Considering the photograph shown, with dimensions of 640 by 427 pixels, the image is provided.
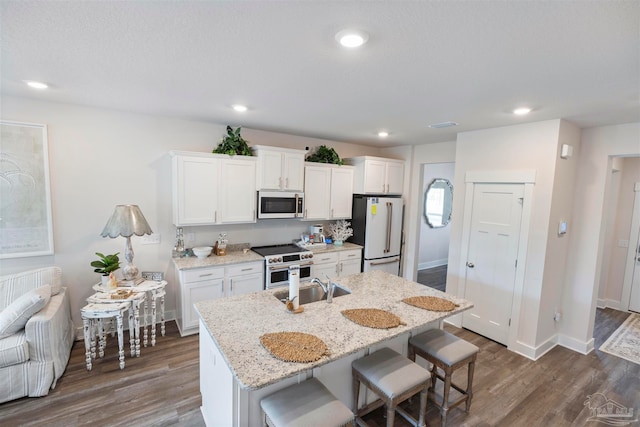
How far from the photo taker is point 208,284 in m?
3.49

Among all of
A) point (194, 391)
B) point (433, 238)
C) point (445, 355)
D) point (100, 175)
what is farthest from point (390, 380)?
point (433, 238)

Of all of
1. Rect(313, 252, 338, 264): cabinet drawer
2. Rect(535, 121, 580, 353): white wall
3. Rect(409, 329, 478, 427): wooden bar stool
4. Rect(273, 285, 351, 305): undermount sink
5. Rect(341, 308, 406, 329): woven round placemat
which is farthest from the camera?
Rect(313, 252, 338, 264): cabinet drawer

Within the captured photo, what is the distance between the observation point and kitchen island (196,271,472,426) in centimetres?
156

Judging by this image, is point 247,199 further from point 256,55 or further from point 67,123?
point 256,55

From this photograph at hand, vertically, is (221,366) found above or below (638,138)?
below

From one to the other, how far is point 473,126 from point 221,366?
3584 millimetres

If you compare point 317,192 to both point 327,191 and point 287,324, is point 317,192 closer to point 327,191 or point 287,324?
point 327,191

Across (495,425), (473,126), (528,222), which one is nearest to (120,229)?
(495,425)

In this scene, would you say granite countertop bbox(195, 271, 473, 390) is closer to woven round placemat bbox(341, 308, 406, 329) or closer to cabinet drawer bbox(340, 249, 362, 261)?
woven round placemat bbox(341, 308, 406, 329)

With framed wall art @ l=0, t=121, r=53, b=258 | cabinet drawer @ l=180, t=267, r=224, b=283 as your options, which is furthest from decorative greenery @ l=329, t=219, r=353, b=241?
framed wall art @ l=0, t=121, r=53, b=258

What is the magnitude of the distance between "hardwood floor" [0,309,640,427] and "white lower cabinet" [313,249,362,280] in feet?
5.92

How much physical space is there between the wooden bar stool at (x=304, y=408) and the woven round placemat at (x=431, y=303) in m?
1.05

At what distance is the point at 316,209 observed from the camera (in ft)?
14.8

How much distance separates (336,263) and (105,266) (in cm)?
288
